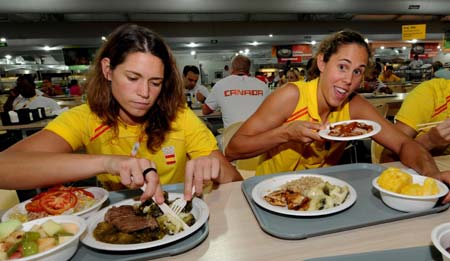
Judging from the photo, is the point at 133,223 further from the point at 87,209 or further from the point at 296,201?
the point at 296,201

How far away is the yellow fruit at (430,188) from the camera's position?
3.31 ft

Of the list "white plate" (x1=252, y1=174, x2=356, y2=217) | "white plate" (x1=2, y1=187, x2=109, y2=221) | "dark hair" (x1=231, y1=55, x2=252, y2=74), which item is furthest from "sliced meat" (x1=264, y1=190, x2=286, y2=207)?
"dark hair" (x1=231, y1=55, x2=252, y2=74)

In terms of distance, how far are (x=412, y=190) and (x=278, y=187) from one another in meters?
0.50

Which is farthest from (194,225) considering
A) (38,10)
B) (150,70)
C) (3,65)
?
(3,65)

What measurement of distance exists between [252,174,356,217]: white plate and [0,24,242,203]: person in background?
0.62 feet

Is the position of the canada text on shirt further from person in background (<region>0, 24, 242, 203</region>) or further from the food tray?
the food tray

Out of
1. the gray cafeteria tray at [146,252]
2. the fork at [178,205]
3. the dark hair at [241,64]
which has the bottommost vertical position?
the gray cafeteria tray at [146,252]

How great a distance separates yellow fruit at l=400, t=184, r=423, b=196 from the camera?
1018 millimetres

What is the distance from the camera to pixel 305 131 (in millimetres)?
1533

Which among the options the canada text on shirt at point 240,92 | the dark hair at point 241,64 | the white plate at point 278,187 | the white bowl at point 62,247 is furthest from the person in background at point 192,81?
the white bowl at point 62,247

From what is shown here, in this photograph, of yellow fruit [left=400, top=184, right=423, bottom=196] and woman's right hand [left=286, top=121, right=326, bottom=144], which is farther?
woman's right hand [left=286, top=121, right=326, bottom=144]

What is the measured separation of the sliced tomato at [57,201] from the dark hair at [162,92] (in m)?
0.47

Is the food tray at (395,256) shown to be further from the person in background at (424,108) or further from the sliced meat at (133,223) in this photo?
the person in background at (424,108)

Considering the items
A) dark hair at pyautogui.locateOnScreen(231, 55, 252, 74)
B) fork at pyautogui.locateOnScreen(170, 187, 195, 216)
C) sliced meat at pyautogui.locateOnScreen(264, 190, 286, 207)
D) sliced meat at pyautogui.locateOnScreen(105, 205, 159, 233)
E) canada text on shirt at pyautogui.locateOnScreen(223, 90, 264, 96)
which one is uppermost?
dark hair at pyautogui.locateOnScreen(231, 55, 252, 74)
